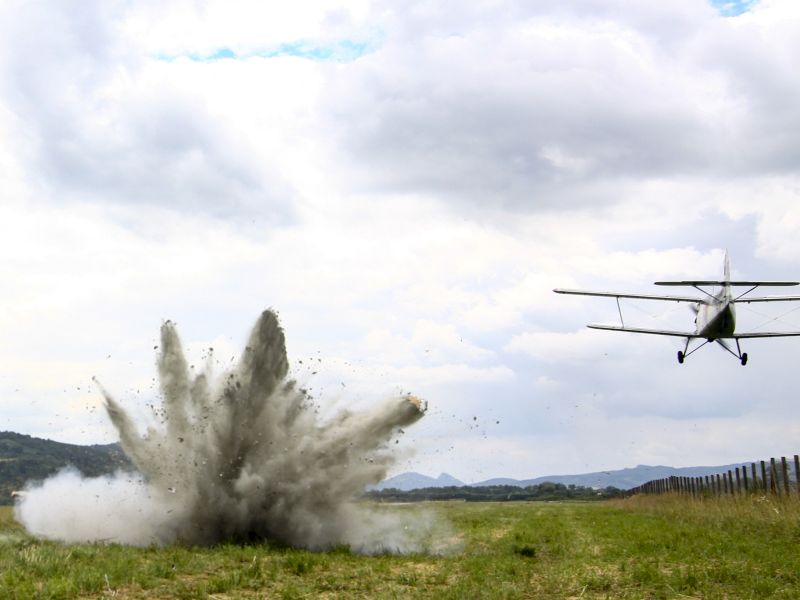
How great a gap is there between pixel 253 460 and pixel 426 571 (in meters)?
7.71

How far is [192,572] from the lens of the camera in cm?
1766

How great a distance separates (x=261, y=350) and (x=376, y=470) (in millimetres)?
5177

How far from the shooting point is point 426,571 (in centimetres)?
1942

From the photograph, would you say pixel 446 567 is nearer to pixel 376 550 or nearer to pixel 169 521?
pixel 376 550

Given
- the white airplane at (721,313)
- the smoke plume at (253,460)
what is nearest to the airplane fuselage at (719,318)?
the white airplane at (721,313)

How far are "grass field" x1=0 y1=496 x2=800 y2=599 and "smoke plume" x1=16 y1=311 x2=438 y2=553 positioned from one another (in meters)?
1.89

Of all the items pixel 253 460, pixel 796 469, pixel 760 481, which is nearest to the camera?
pixel 253 460

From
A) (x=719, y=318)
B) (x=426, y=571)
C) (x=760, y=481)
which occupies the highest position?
(x=719, y=318)

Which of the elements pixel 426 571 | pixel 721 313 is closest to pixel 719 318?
pixel 721 313

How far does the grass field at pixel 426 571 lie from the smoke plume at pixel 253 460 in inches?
74.2

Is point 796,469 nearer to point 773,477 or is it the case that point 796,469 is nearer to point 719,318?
point 773,477

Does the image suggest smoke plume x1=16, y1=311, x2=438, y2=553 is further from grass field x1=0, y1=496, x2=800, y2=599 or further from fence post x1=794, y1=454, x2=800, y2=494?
fence post x1=794, y1=454, x2=800, y2=494

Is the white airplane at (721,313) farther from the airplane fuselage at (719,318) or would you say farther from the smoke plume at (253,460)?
the smoke plume at (253,460)

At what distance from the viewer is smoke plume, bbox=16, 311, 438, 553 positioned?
24.9 m
